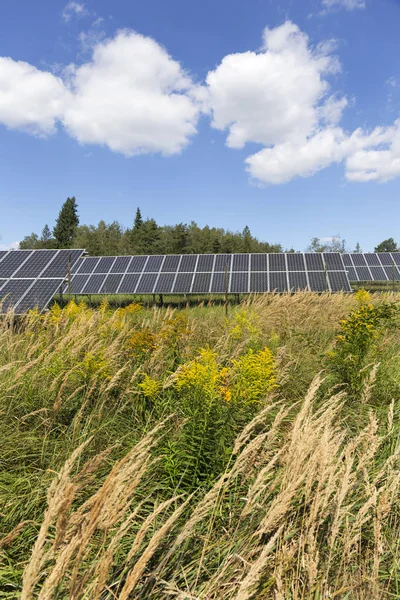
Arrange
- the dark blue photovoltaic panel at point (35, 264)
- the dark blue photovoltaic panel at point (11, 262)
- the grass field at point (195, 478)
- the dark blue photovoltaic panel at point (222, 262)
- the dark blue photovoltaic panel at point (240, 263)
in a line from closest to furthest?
the grass field at point (195, 478), the dark blue photovoltaic panel at point (35, 264), the dark blue photovoltaic panel at point (11, 262), the dark blue photovoltaic panel at point (240, 263), the dark blue photovoltaic panel at point (222, 262)

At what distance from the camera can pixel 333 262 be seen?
18.8 metres

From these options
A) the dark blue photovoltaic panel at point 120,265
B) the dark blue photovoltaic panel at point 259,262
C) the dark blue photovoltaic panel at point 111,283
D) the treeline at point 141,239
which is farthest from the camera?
the treeline at point 141,239

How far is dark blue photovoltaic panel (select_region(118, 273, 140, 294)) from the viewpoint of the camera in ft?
57.7

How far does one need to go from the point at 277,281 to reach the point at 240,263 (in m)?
2.71

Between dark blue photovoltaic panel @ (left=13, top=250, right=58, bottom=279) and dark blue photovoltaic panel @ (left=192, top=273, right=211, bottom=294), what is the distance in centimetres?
666

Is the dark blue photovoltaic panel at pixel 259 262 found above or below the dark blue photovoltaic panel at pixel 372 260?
below

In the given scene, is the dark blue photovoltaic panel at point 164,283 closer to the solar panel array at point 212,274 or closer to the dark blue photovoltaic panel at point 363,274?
the solar panel array at point 212,274

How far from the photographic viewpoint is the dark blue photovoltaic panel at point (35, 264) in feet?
37.1

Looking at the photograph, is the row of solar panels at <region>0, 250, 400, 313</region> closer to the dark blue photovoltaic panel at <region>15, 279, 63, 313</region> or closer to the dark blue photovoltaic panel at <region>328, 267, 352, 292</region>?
the dark blue photovoltaic panel at <region>328, 267, 352, 292</region>

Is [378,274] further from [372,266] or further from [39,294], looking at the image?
[39,294]

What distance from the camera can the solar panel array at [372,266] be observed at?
2463 cm

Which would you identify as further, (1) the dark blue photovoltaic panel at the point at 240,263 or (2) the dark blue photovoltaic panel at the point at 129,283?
(1) the dark blue photovoltaic panel at the point at 240,263

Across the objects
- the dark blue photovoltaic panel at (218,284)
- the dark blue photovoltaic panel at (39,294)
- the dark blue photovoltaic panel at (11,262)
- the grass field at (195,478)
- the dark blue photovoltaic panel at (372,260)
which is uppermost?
the dark blue photovoltaic panel at (372,260)

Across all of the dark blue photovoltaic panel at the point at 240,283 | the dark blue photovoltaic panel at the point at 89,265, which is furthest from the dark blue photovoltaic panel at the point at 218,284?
the dark blue photovoltaic panel at the point at 89,265
